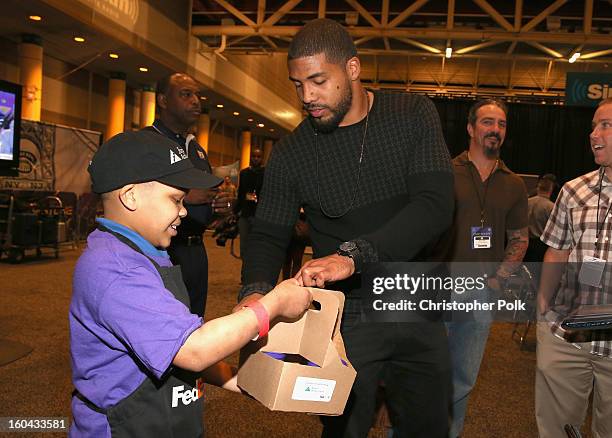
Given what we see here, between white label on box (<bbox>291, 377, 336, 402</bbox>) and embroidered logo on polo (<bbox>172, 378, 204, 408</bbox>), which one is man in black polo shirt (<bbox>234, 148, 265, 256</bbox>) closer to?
embroidered logo on polo (<bbox>172, 378, 204, 408</bbox>)

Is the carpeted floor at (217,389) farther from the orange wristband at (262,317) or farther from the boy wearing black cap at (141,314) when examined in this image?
the orange wristband at (262,317)

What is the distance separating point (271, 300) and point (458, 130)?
7180 millimetres

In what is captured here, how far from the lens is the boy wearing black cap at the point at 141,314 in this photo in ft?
4.10

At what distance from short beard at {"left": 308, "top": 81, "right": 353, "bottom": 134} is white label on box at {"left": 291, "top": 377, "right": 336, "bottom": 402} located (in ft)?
2.89

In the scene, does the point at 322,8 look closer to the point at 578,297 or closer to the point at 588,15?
the point at 588,15

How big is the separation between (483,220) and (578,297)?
0.85m

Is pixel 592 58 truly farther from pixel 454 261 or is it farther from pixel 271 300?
pixel 271 300

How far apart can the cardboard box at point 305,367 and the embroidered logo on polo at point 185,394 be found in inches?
4.2

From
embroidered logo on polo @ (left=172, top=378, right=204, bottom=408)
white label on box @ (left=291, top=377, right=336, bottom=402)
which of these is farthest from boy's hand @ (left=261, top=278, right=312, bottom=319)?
embroidered logo on polo @ (left=172, top=378, right=204, bottom=408)

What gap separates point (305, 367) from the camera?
132cm

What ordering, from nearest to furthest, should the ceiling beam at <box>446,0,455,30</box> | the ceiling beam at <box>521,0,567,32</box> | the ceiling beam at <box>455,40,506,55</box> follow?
the ceiling beam at <box>521,0,567,32</box>, the ceiling beam at <box>446,0,455,30</box>, the ceiling beam at <box>455,40,506,55</box>

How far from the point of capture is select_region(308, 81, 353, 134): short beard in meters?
1.89

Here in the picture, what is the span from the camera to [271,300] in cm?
136

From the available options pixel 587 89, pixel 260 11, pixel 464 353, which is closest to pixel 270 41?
pixel 260 11
